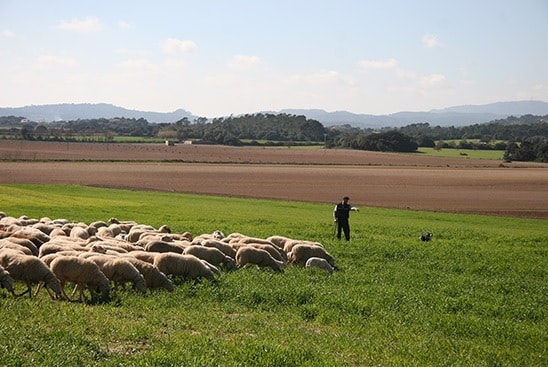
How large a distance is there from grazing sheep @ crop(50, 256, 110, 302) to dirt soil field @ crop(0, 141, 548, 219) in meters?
43.8

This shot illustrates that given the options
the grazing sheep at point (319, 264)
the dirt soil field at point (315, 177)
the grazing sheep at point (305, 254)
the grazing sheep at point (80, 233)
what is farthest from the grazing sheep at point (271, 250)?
the dirt soil field at point (315, 177)

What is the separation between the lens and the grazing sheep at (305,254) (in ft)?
70.9

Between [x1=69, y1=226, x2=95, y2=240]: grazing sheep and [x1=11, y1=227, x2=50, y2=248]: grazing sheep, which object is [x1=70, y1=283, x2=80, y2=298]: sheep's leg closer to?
[x1=11, y1=227, x2=50, y2=248]: grazing sheep

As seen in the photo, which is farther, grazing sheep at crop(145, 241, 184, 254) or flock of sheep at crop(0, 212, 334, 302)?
grazing sheep at crop(145, 241, 184, 254)

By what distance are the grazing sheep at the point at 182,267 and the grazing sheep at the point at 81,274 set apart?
2.52 metres

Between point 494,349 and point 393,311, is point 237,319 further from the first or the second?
point 494,349

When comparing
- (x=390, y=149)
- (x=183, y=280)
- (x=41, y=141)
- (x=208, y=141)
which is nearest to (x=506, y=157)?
(x=390, y=149)

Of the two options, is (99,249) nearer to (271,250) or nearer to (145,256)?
A: (145,256)

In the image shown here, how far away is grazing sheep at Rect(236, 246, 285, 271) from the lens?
2014 centimetres

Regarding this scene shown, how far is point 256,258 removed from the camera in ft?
66.1

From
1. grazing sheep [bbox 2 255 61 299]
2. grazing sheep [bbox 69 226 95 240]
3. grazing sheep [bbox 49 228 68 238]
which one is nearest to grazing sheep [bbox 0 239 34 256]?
grazing sheep [bbox 2 255 61 299]

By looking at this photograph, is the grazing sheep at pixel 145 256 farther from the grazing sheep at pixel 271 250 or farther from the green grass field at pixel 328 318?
the grazing sheep at pixel 271 250

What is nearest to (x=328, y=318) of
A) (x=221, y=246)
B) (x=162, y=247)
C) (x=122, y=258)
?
(x=122, y=258)

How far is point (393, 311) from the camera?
1503cm
